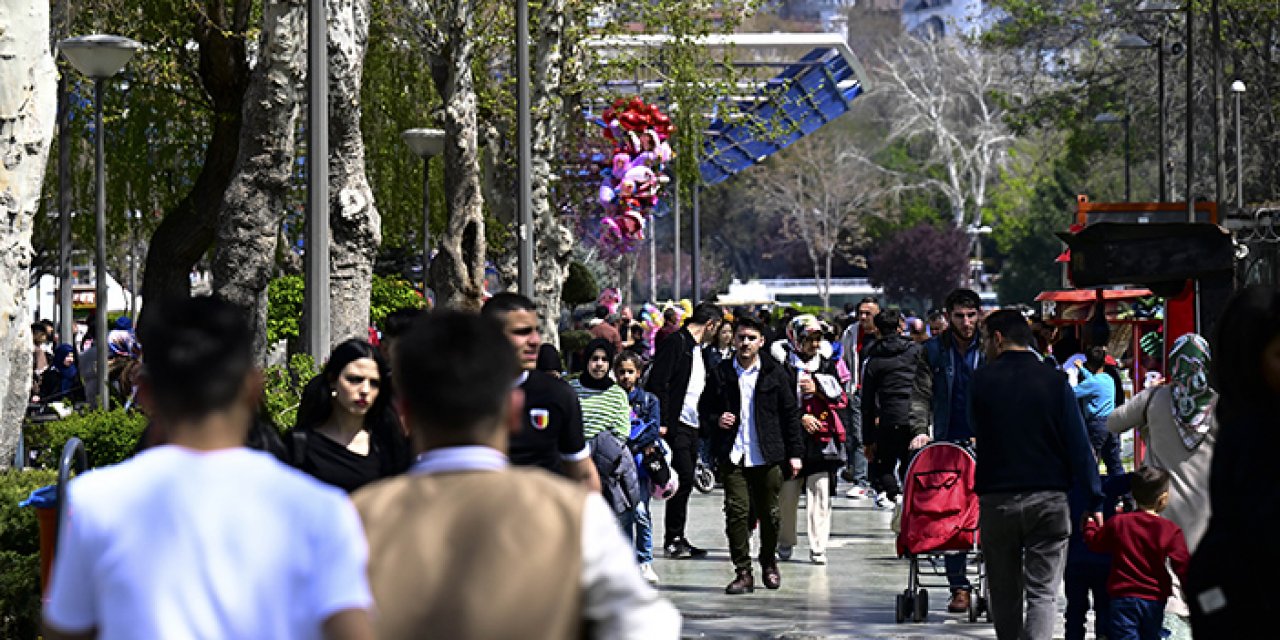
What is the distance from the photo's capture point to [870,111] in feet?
378

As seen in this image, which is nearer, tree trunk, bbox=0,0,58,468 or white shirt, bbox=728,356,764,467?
tree trunk, bbox=0,0,58,468

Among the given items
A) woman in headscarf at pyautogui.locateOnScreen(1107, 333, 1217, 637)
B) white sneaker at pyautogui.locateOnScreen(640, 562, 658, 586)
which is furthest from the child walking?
woman in headscarf at pyautogui.locateOnScreen(1107, 333, 1217, 637)

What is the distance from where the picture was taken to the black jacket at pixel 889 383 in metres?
15.0

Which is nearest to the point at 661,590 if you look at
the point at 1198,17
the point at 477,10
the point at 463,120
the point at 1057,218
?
the point at 463,120

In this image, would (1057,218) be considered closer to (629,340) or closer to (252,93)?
(629,340)

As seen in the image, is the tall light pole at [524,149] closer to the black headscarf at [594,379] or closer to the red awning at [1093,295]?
the black headscarf at [594,379]

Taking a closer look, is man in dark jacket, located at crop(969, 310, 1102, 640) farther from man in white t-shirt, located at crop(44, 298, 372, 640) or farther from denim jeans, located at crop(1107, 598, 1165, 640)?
man in white t-shirt, located at crop(44, 298, 372, 640)

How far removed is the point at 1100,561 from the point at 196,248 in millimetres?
16434

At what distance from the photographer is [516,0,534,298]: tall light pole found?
1948 cm

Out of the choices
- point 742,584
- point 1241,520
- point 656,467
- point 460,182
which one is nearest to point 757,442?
point 656,467

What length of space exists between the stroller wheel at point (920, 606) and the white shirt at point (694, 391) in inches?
131

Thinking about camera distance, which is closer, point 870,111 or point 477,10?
point 477,10

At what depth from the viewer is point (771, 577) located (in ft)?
41.3

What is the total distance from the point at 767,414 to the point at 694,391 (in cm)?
192
